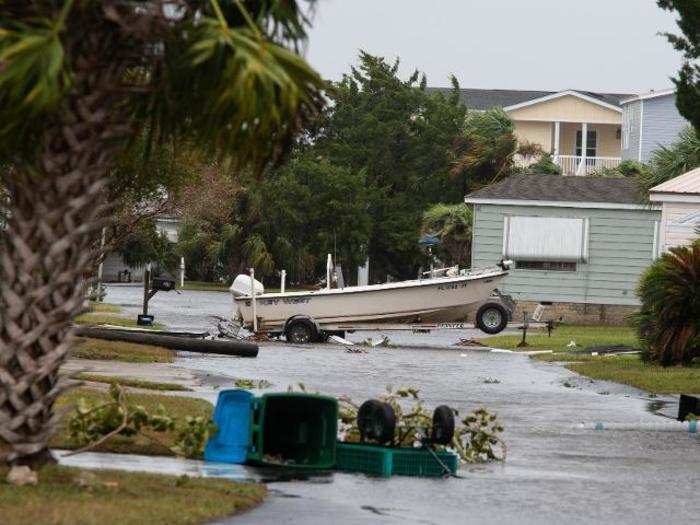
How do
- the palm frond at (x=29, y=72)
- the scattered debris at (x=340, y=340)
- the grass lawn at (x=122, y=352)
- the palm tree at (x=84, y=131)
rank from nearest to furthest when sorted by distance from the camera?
1. the palm frond at (x=29, y=72)
2. the palm tree at (x=84, y=131)
3. the grass lawn at (x=122, y=352)
4. the scattered debris at (x=340, y=340)

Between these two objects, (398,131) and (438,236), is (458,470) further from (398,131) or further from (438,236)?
(398,131)

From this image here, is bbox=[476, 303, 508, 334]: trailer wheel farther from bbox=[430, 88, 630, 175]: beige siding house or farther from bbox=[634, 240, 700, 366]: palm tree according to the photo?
bbox=[430, 88, 630, 175]: beige siding house

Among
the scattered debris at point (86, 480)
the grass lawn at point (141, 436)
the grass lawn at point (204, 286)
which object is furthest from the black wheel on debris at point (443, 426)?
the grass lawn at point (204, 286)

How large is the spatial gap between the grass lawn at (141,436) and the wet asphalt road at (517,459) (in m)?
1.87

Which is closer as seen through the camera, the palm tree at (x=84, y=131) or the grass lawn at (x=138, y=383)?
the palm tree at (x=84, y=131)

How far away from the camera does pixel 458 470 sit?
618 inches

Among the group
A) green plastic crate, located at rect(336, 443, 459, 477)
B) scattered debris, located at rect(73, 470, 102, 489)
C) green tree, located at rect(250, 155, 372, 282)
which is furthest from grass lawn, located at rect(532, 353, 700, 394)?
green tree, located at rect(250, 155, 372, 282)

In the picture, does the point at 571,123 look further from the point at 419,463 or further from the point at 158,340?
the point at 419,463

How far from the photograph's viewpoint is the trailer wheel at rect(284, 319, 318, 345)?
1603 inches

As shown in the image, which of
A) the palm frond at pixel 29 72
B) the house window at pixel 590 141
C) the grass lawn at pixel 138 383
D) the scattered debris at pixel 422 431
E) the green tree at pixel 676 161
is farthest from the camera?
the house window at pixel 590 141

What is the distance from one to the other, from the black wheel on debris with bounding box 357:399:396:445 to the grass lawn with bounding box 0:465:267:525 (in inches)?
78.5

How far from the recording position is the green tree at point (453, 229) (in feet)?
205

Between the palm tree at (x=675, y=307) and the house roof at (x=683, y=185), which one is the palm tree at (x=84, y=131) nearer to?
the palm tree at (x=675, y=307)

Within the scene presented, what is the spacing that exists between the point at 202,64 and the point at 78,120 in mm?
1114
